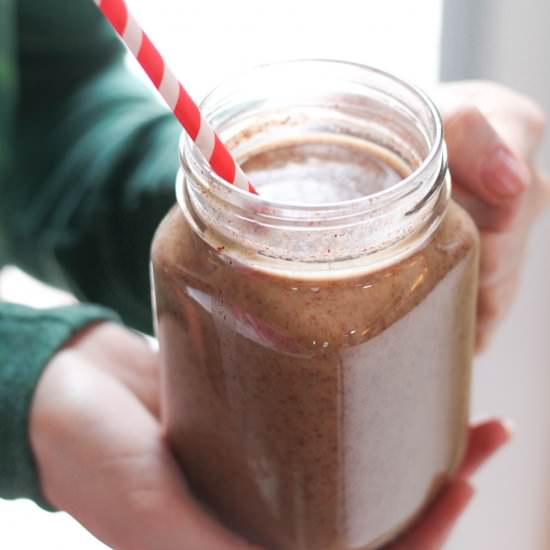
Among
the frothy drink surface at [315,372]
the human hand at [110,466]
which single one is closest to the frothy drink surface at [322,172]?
the frothy drink surface at [315,372]

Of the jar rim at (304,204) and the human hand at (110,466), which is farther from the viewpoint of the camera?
the human hand at (110,466)

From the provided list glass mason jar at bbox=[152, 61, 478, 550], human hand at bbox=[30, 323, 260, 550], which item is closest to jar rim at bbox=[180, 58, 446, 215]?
glass mason jar at bbox=[152, 61, 478, 550]

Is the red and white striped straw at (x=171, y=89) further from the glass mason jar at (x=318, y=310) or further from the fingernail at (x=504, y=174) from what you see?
the fingernail at (x=504, y=174)

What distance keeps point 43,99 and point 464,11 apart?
0.43 metres

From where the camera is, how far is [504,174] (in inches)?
25.4

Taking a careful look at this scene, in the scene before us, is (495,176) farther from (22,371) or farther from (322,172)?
(22,371)

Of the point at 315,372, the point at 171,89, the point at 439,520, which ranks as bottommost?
the point at 439,520

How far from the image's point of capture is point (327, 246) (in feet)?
1.66

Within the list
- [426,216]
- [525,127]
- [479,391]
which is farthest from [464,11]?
[426,216]

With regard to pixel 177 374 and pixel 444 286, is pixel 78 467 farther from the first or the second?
pixel 444 286

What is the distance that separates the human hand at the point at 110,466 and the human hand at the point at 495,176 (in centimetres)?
27

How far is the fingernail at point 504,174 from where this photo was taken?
64 centimetres

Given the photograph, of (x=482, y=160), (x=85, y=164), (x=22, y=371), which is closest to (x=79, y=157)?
(x=85, y=164)

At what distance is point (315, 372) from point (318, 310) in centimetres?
3
